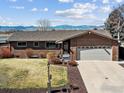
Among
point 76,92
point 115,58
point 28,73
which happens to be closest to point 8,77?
point 28,73

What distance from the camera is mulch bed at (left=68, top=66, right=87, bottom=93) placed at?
844 inches

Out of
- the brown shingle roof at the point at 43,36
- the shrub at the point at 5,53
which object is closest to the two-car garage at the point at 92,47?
the brown shingle roof at the point at 43,36

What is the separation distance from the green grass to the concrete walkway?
2.28 meters

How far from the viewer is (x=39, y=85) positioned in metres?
22.8

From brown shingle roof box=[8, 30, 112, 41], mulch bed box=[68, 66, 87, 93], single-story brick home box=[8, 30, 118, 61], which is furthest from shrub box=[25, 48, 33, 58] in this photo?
mulch bed box=[68, 66, 87, 93]

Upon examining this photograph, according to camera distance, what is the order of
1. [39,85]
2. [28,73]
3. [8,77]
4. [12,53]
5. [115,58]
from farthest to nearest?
[12,53] → [115,58] → [28,73] → [8,77] → [39,85]

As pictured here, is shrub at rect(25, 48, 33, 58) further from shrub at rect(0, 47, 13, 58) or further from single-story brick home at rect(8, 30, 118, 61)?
single-story brick home at rect(8, 30, 118, 61)

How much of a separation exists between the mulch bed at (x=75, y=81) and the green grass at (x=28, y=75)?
0.57 meters

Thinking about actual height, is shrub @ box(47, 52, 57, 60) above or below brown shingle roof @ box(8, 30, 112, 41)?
below

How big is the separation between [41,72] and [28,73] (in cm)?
138

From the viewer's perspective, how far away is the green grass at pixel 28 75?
76.1 ft

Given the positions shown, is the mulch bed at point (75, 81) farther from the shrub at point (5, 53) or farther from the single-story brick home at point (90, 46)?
the shrub at point (5, 53)

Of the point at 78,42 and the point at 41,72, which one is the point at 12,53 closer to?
the point at 78,42

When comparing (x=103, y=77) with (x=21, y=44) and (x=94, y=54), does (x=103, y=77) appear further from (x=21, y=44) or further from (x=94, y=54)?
(x=21, y=44)
